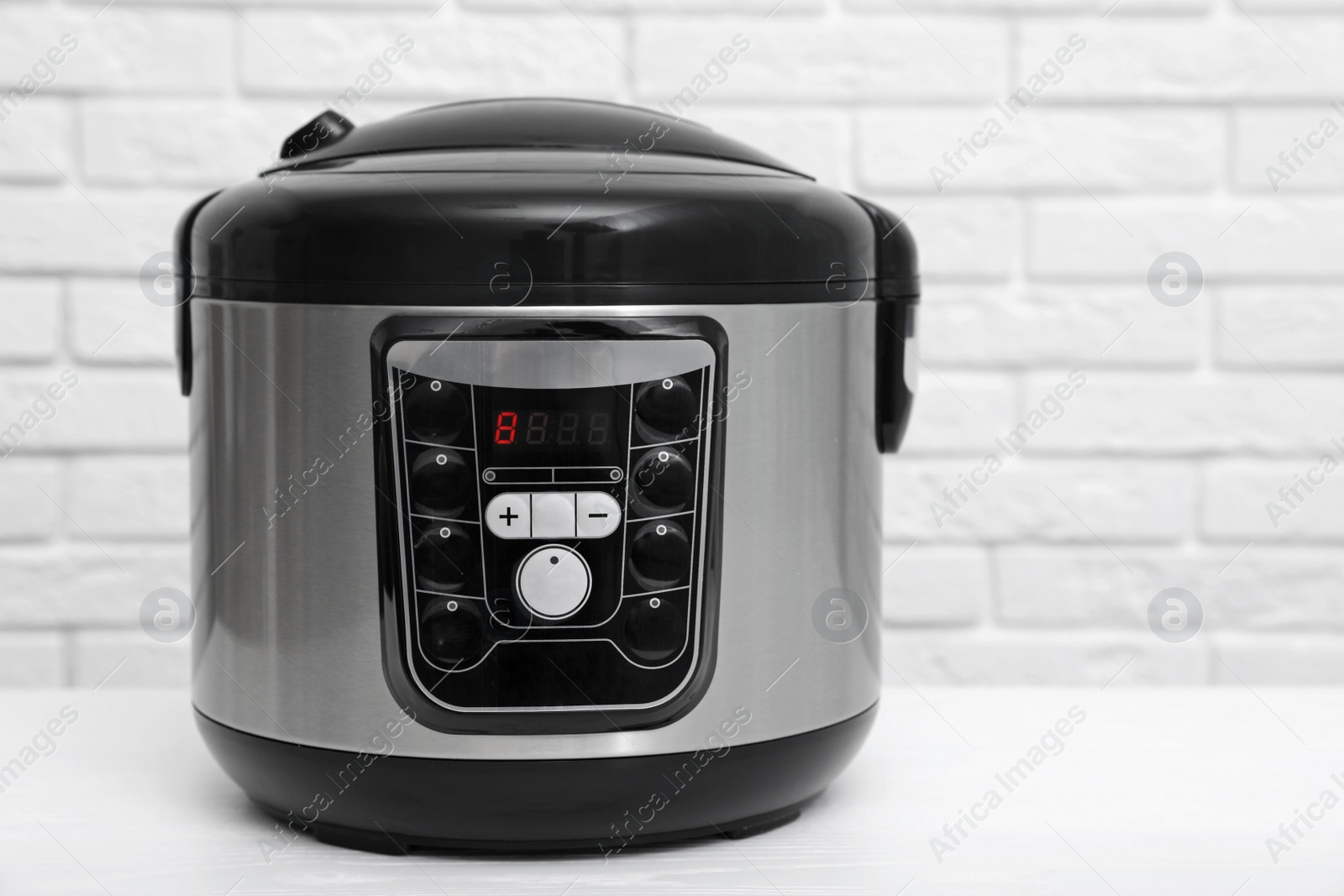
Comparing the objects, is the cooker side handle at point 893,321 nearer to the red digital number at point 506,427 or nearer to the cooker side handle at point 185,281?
the red digital number at point 506,427

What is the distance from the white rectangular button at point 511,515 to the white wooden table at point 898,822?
155 millimetres

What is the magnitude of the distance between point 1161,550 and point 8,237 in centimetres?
100

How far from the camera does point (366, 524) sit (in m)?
0.57

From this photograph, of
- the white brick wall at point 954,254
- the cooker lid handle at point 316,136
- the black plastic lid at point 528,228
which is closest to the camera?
the black plastic lid at point 528,228

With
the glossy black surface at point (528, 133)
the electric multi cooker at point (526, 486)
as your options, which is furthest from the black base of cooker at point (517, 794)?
the glossy black surface at point (528, 133)

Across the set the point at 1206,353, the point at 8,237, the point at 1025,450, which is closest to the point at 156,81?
the point at 8,237

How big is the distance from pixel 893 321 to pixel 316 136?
310 millimetres

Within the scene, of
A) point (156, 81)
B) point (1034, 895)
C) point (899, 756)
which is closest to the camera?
point (1034, 895)

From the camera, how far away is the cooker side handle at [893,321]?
0.64 m

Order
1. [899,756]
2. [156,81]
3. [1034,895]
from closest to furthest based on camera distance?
[1034,895]
[899,756]
[156,81]

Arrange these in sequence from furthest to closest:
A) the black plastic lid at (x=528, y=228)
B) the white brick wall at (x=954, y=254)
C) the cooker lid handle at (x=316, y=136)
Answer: the white brick wall at (x=954, y=254) → the cooker lid handle at (x=316, y=136) → the black plastic lid at (x=528, y=228)

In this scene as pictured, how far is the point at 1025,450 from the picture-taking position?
1.13m

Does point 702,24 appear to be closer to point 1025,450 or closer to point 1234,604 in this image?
point 1025,450

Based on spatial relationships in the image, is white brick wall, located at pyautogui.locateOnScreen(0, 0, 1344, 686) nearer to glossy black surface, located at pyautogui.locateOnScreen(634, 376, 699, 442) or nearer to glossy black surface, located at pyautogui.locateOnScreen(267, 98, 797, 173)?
glossy black surface, located at pyautogui.locateOnScreen(267, 98, 797, 173)
